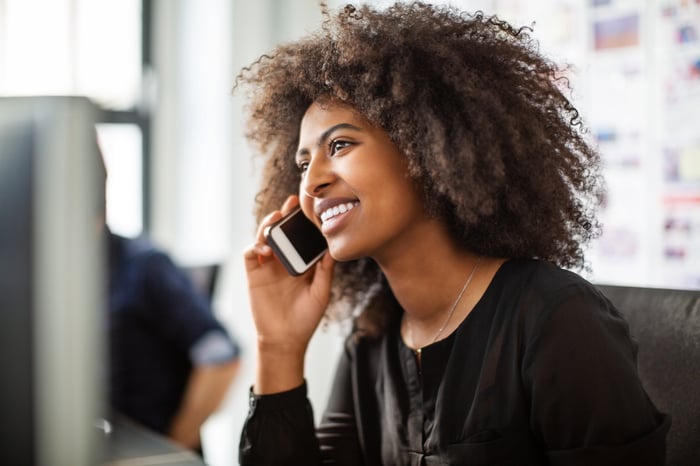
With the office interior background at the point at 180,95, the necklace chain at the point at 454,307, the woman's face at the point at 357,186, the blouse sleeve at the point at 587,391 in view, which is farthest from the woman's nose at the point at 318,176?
the office interior background at the point at 180,95

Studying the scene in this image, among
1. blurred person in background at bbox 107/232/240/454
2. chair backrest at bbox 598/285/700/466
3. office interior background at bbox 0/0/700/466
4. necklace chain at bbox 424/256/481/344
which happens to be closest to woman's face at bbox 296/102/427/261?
necklace chain at bbox 424/256/481/344

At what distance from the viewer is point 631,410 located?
2.97 ft

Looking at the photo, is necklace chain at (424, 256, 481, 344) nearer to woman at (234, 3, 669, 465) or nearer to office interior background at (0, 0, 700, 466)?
woman at (234, 3, 669, 465)

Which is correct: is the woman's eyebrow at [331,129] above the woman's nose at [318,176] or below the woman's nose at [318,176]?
above

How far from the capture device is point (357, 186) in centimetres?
113

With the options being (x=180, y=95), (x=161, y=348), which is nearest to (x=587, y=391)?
(x=161, y=348)

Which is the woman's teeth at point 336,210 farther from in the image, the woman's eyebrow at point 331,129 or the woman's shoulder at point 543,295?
the woman's shoulder at point 543,295

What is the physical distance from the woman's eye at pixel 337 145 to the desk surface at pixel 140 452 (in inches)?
22.4

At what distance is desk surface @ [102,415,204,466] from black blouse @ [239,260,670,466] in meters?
0.47

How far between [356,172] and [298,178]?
14.7 inches

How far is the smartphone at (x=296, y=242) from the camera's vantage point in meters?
1.32

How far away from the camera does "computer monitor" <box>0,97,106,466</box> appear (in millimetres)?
543

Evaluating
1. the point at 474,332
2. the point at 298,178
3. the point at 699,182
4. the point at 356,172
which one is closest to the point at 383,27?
the point at 356,172

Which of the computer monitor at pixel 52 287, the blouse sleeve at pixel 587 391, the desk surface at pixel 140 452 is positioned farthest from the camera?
the blouse sleeve at pixel 587 391
